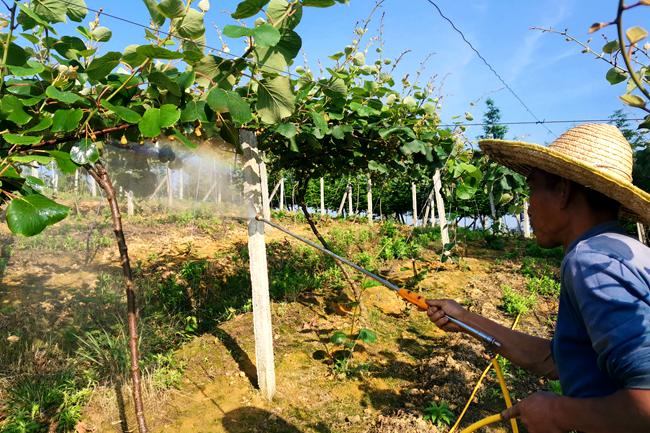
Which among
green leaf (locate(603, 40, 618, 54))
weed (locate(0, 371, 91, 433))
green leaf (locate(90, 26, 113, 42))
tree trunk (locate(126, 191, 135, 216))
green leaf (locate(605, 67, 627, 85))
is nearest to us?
green leaf (locate(603, 40, 618, 54))

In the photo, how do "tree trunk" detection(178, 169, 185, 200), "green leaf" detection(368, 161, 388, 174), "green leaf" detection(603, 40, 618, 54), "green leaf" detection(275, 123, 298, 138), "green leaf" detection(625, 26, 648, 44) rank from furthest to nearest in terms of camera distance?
"green leaf" detection(368, 161, 388, 174), "tree trunk" detection(178, 169, 185, 200), "green leaf" detection(275, 123, 298, 138), "green leaf" detection(603, 40, 618, 54), "green leaf" detection(625, 26, 648, 44)

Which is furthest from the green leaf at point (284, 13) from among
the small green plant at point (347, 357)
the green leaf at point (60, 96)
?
the small green plant at point (347, 357)

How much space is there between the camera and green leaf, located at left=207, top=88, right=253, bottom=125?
1.56m

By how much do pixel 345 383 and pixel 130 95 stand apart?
276 cm

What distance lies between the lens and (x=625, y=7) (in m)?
0.61

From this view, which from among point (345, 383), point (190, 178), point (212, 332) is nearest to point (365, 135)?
point (190, 178)

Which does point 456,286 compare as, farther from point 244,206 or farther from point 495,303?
point 244,206

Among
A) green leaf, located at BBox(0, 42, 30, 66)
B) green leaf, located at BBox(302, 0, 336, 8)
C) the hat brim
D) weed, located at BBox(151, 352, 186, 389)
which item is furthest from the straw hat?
weed, located at BBox(151, 352, 186, 389)

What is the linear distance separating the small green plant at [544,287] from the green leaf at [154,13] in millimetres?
6047

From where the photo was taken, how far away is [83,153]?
1438mm

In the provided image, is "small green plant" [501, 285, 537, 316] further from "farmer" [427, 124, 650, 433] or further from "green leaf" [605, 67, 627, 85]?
"green leaf" [605, 67, 627, 85]

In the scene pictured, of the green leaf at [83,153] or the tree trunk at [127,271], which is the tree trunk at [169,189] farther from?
the green leaf at [83,153]

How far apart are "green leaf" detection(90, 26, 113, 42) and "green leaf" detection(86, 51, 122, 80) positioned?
43 centimetres

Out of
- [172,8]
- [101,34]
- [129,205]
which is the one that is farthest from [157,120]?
[129,205]
